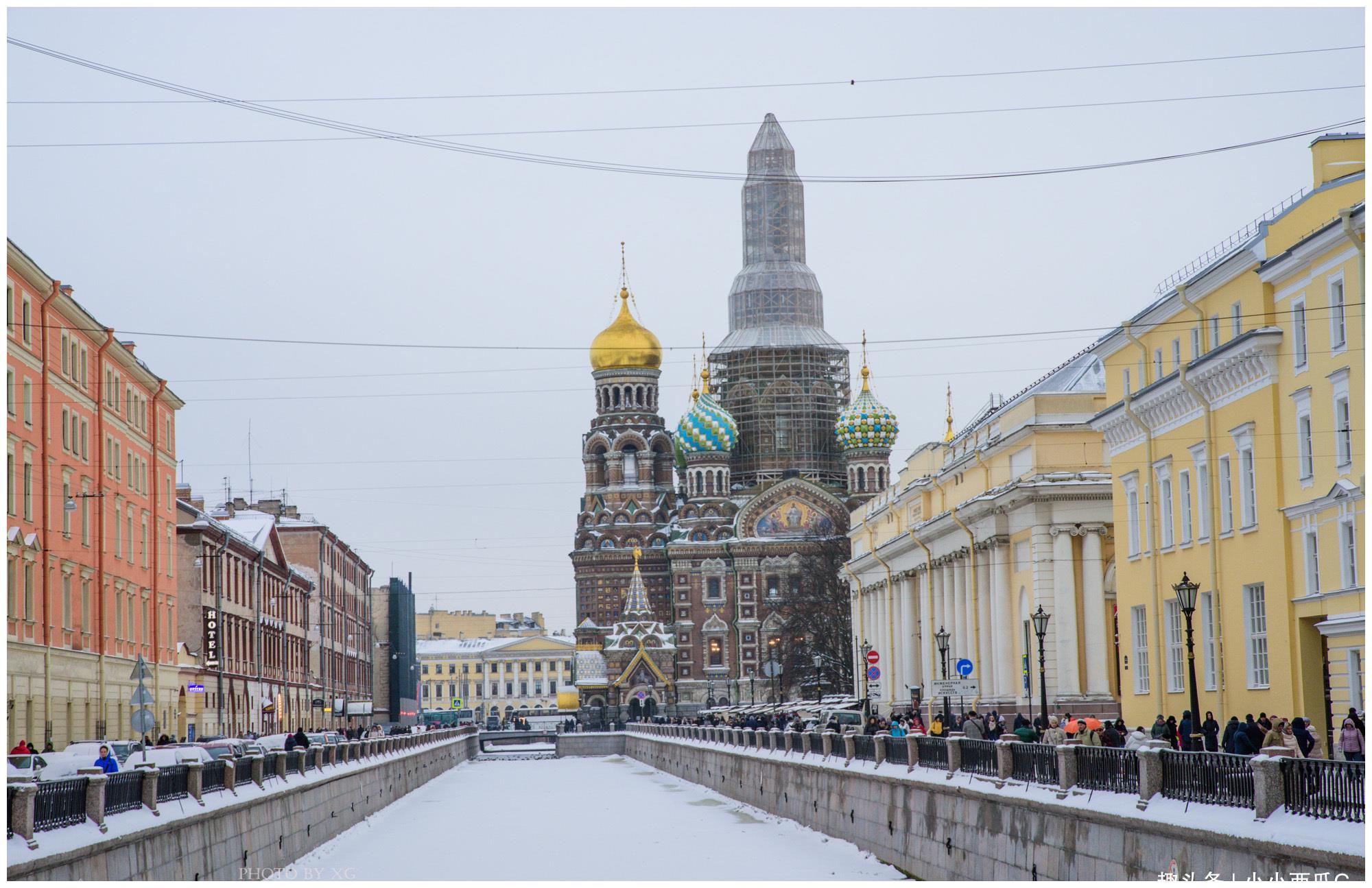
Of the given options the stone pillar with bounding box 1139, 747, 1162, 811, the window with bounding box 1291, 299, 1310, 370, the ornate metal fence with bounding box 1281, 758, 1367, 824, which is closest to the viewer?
the ornate metal fence with bounding box 1281, 758, 1367, 824

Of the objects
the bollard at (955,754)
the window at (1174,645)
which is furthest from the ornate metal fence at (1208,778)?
the window at (1174,645)

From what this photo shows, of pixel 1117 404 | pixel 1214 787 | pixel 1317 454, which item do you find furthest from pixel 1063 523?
pixel 1214 787

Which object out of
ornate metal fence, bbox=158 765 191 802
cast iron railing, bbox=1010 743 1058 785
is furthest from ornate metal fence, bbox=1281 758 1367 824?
ornate metal fence, bbox=158 765 191 802

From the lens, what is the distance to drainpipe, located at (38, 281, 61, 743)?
4812 cm

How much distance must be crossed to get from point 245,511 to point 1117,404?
54.2 m

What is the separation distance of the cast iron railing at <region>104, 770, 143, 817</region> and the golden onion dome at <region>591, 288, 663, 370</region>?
13247cm

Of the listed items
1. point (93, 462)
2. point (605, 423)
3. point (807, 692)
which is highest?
point (605, 423)

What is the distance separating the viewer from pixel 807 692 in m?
118

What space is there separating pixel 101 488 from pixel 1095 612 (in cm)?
2878

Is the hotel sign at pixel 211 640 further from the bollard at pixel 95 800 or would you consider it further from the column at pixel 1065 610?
the bollard at pixel 95 800

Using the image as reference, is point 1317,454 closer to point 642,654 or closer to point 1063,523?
point 1063,523

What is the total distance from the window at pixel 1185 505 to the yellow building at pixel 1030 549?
11.9 meters

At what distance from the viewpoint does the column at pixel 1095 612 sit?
58719 millimetres

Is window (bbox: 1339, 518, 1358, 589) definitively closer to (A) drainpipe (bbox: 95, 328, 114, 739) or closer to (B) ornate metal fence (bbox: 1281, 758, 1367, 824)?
(B) ornate metal fence (bbox: 1281, 758, 1367, 824)
